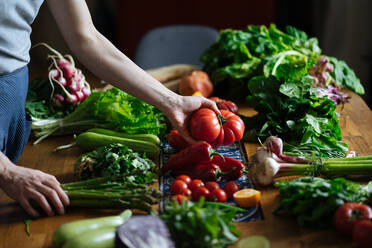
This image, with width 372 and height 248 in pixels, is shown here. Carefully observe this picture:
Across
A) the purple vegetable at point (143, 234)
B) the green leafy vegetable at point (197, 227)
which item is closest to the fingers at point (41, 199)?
the purple vegetable at point (143, 234)

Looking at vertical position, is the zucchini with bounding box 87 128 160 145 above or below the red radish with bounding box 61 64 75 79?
below

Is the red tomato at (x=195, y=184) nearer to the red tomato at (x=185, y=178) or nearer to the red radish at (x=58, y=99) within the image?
the red tomato at (x=185, y=178)

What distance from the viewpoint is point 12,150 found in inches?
93.6

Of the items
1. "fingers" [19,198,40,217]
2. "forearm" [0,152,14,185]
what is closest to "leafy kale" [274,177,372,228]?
"fingers" [19,198,40,217]

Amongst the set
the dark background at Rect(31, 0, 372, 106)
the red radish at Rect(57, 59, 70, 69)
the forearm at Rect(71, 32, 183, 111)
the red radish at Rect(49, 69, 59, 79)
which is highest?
the forearm at Rect(71, 32, 183, 111)

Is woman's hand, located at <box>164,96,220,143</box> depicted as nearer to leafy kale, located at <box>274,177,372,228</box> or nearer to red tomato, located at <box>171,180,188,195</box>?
red tomato, located at <box>171,180,188,195</box>

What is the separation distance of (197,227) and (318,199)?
1.64 ft

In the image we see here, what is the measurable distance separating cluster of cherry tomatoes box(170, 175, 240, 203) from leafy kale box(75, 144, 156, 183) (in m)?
0.17

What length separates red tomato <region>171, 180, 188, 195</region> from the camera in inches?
76.4

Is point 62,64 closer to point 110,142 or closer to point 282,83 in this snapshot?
point 110,142

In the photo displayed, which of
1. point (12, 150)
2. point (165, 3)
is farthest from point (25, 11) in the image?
point (165, 3)

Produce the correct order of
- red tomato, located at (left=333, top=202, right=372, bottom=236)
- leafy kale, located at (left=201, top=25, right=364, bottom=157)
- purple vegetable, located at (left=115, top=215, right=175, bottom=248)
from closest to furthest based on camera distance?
purple vegetable, located at (left=115, top=215, right=175, bottom=248)
red tomato, located at (left=333, top=202, right=372, bottom=236)
leafy kale, located at (left=201, top=25, right=364, bottom=157)

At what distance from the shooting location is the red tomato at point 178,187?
1939 millimetres

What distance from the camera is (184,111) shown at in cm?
230
